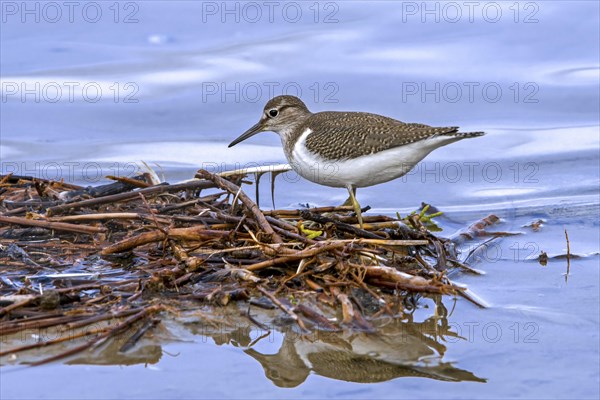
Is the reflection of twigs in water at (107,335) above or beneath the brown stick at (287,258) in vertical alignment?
beneath

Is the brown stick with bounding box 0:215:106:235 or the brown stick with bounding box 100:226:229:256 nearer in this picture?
the brown stick with bounding box 100:226:229:256

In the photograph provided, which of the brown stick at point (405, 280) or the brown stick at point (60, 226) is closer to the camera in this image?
the brown stick at point (405, 280)

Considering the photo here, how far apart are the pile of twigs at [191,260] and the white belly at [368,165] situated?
322 millimetres

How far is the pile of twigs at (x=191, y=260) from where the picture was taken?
6520mm

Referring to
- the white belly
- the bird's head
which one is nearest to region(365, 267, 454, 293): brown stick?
the white belly

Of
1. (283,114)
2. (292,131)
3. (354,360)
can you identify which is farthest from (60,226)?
(354,360)

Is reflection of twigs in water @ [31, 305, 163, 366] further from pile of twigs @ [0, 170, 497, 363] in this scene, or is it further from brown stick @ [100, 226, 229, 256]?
brown stick @ [100, 226, 229, 256]

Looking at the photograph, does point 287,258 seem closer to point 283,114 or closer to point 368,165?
point 368,165

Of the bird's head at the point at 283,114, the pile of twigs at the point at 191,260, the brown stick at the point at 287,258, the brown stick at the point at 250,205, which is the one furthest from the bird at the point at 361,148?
the brown stick at the point at 287,258

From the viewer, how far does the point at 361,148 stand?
8.54m

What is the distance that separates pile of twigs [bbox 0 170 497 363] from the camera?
21.4 ft

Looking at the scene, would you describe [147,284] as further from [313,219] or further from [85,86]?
[85,86]

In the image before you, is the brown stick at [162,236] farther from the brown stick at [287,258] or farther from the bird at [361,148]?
the bird at [361,148]

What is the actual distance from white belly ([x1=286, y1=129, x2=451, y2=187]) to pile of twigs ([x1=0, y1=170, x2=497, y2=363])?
1.05 ft
